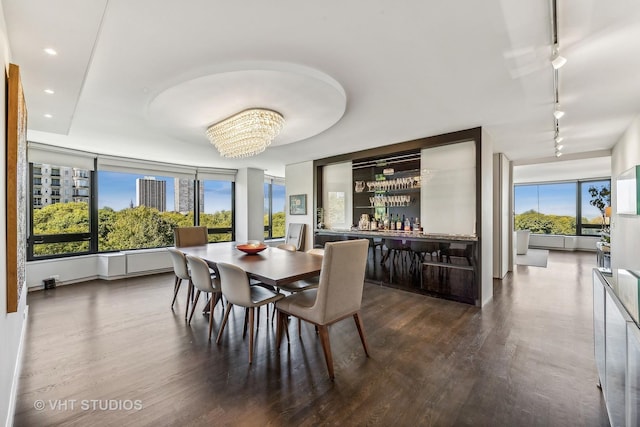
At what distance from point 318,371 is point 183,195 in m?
5.88

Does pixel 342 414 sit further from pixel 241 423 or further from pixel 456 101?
pixel 456 101

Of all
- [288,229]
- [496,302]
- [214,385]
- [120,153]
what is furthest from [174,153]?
[496,302]

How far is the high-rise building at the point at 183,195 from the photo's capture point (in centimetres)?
673

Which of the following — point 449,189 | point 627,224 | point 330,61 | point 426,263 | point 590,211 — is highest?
point 330,61

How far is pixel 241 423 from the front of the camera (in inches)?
67.6

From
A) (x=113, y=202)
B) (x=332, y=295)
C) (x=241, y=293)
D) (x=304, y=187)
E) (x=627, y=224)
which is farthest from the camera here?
(x=304, y=187)

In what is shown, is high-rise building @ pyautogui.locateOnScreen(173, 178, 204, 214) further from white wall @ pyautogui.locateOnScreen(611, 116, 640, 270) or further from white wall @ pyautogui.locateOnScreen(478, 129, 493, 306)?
white wall @ pyautogui.locateOnScreen(611, 116, 640, 270)

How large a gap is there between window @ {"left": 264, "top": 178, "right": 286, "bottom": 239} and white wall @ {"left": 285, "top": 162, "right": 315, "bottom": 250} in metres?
1.63

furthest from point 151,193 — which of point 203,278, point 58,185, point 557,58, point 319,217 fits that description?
point 557,58

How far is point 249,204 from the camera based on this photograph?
7340mm

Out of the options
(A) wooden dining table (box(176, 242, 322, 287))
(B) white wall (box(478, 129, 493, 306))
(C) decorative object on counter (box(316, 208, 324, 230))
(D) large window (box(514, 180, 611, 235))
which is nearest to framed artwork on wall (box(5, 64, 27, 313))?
(A) wooden dining table (box(176, 242, 322, 287))

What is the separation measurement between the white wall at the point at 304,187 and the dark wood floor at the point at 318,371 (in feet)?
9.40

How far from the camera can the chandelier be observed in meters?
2.95

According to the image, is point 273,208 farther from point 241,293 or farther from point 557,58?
point 557,58
